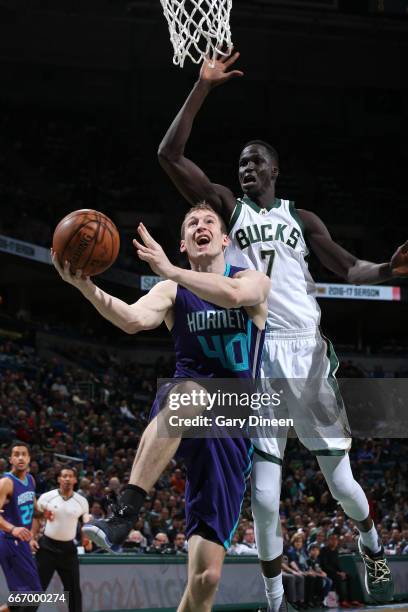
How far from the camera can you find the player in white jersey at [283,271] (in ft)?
16.7

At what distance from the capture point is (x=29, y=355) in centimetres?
1961

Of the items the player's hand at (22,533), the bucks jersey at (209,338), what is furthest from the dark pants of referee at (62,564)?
the bucks jersey at (209,338)

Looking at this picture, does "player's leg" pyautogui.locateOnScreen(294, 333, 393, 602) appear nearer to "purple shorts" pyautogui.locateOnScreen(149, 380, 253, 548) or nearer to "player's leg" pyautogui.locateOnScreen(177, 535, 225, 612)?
"purple shorts" pyautogui.locateOnScreen(149, 380, 253, 548)

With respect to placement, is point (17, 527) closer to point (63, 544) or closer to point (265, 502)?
point (63, 544)

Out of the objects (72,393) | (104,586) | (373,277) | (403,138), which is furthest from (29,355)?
A: (373,277)

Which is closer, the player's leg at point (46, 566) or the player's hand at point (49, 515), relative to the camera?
the player's leg at point (46, 566)

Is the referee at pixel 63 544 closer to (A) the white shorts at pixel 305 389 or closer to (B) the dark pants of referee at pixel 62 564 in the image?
(B) the dark pants of referee at pixel 62 564

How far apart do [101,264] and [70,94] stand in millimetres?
21032

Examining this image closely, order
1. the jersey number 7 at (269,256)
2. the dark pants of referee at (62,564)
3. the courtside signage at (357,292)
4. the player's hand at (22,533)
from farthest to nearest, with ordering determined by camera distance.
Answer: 1. the courtside signage at (357,292)
2. the dark pants of referee at (62,564)
3. the player's hand at (22,533)
4. the jersey number 7 at (269,256)

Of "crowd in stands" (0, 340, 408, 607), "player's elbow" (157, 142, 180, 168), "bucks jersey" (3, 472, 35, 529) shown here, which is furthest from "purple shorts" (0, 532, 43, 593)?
"player's elbow" (157, 142, 180, 168)

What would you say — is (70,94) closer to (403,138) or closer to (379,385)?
(403,138)

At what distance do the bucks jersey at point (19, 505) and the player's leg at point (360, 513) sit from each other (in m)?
4.21

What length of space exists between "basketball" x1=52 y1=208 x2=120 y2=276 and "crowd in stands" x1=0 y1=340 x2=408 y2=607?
763 centimetres

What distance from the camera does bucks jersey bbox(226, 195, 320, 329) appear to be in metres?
5.31
